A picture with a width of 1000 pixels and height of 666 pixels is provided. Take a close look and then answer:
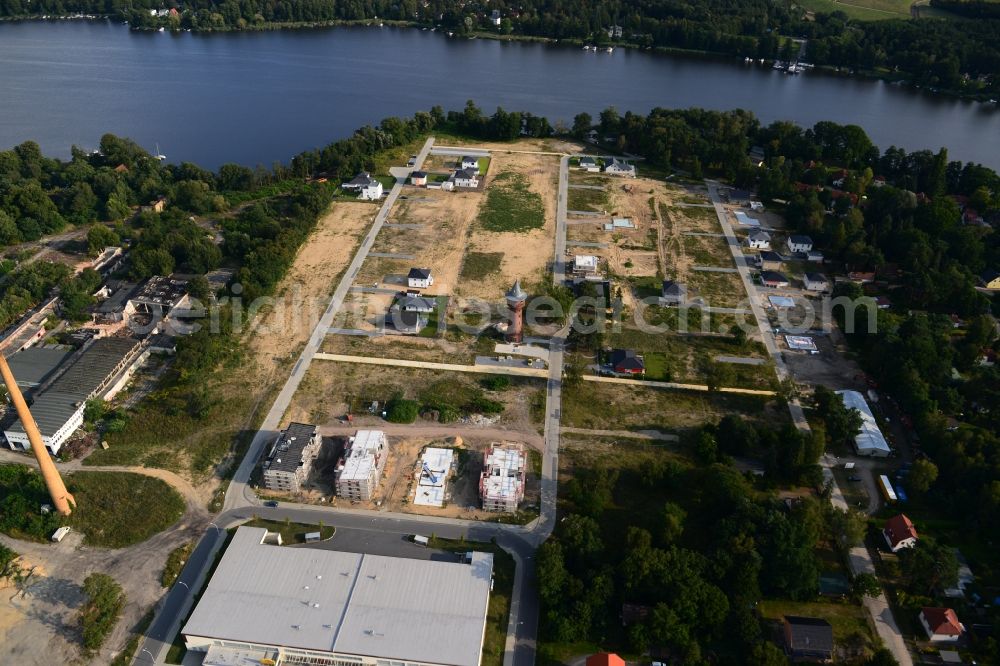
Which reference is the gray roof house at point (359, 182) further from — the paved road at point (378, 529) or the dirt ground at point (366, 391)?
the paved road at point (378, 529)

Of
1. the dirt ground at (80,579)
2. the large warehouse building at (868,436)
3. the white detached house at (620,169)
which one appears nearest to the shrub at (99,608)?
the dirt ground at (80,579)

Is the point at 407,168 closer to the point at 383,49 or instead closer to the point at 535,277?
the point at 535,277

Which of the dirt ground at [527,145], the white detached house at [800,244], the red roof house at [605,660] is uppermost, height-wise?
the dirt ground at [527,145]

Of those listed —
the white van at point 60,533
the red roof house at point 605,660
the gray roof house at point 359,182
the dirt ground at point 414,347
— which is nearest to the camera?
the red roof house at point 605,660

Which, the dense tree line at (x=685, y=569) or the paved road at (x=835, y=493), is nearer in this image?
the dense tree line at (x=685, y=569)

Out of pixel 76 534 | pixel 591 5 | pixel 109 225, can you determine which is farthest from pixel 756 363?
pixel 591 5

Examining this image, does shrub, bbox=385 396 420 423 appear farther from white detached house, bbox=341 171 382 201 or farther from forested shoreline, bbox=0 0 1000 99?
forested shoreline, bbox=0 0 1000 99

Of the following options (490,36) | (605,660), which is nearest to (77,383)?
(605,660)
